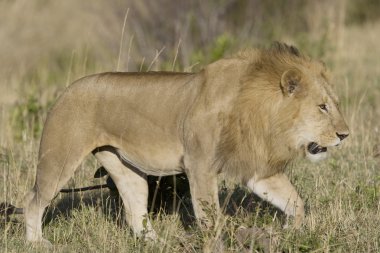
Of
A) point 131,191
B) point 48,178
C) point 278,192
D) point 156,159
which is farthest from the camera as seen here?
point 131,191

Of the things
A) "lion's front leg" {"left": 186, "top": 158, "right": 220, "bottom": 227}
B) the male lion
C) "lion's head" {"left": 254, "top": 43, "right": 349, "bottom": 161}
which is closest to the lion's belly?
the male lion

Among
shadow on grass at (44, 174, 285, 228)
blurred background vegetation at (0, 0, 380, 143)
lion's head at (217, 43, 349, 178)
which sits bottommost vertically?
shadow on grass at (44, 174, 285, 228)

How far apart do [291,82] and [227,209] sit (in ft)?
4.89

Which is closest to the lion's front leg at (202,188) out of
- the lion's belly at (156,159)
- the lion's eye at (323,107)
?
the lion's belly at (156,159)

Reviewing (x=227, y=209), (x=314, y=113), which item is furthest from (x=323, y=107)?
(x=227, y=209)

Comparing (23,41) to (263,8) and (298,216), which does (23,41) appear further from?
(298,216)

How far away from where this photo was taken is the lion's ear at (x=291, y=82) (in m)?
5.36

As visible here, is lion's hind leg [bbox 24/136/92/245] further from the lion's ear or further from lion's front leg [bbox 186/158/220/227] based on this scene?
the lion's ear

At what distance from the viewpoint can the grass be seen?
17.1 feet

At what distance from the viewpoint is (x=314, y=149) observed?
17.9 feet

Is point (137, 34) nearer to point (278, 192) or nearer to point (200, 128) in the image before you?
point (278, 192)

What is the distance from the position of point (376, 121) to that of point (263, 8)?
8.49 meters

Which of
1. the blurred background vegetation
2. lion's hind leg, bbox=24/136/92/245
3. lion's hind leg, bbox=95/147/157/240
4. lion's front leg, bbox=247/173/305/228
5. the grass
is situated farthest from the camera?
the blurred background vegetation

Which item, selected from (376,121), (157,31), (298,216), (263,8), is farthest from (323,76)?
(263,8)
